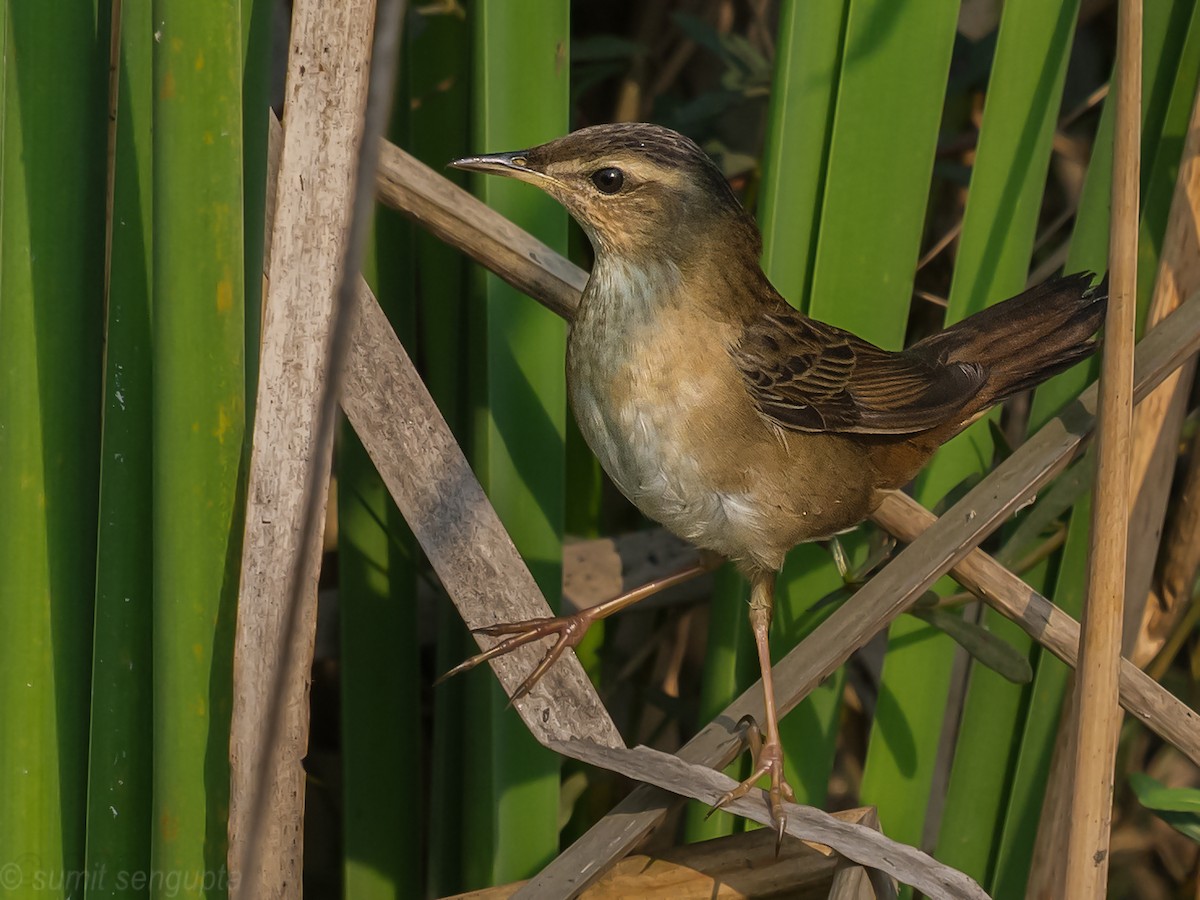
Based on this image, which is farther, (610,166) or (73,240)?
(610,166)

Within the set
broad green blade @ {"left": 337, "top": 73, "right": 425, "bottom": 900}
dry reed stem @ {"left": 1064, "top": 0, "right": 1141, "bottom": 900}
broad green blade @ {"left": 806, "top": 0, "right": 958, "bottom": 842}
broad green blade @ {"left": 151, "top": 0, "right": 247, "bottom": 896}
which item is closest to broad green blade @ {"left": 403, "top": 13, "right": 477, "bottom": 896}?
broad green blade @ {"left": 337, "top": 73, "right": 425, "bottom": 900}

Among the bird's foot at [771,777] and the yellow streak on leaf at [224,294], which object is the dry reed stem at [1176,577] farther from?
the yellow streak on leaf at [224,294]

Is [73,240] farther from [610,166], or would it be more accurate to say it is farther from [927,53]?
[927,53]

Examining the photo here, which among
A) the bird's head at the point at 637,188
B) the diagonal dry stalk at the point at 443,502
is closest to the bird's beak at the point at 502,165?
the bird's head at the point at 637,188

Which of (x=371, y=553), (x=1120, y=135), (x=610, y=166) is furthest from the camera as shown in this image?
(x=371, y=553)

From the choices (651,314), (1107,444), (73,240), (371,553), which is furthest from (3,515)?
(1107,444)

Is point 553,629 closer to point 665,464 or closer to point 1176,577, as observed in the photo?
point 665,464

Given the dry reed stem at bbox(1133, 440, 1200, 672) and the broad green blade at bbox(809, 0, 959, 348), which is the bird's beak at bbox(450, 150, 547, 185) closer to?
the broad green blade at bbox(809, 0, 959, 348)
